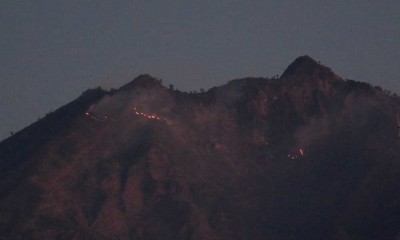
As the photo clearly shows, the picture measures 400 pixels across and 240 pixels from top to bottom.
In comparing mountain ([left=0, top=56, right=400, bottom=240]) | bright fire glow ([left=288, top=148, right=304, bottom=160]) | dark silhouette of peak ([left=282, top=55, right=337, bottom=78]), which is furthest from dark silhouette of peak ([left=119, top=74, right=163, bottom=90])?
bright fire glow ([left=288, top=148, right=304, bottom=160])

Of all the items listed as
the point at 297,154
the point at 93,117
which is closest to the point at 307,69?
the point at 297,154

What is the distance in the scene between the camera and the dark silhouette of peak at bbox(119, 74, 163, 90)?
142m

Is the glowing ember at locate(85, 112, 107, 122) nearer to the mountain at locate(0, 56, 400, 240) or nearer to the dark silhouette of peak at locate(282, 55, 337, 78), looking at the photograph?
the mountain at locate(0, 56, 400, 240)

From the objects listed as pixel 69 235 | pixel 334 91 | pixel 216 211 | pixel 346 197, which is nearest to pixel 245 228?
pixel 216 211

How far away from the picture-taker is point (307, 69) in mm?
148125

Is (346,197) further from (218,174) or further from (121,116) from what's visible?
(121,116)

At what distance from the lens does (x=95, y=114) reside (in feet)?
444

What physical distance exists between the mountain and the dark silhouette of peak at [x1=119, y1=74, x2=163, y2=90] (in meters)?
0.14

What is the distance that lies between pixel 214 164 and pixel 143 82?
726 inches

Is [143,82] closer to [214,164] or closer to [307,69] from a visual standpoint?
[214,164]

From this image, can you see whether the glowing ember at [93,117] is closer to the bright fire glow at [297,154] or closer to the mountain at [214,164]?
the mountain at [214,164]

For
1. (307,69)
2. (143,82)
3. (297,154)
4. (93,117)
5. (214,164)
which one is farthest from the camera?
(307,69)

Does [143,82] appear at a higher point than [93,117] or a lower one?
higher

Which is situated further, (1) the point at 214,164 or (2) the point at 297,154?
(2) the point at 297,154
